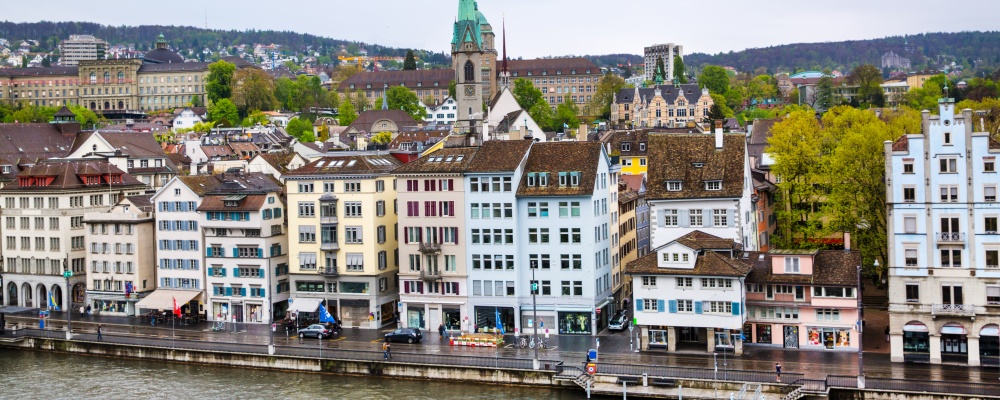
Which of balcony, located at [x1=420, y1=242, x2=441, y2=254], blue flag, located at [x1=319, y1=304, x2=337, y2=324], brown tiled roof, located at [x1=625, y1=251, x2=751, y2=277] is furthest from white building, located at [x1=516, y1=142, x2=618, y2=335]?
blue flag, located at [x1=319, y1=304, x2=337, y2=324]

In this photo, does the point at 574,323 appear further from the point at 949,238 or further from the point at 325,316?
the point at 949,238

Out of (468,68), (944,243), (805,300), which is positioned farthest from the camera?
(468,68)

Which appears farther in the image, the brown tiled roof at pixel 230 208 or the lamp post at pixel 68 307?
the brown tiled roof at pixel 230 208

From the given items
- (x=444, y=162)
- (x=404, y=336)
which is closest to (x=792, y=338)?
(x=404, y=336)

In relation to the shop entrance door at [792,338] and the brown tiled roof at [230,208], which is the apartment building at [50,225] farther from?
the shop entrance door at [792,338]

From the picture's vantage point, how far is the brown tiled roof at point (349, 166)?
80250 millimetres

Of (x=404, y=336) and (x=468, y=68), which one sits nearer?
(x=404, y=336)

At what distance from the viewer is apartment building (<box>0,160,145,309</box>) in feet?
307

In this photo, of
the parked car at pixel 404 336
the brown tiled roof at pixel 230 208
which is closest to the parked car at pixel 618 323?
the parked car at pixel 404 336

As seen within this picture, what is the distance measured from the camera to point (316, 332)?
3027 inches

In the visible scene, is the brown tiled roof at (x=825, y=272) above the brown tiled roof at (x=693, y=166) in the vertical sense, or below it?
below

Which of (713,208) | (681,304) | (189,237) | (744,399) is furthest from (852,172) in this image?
(189,237)

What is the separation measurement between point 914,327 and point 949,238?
16.3ft

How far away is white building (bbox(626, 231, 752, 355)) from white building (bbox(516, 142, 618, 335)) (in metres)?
5.87
